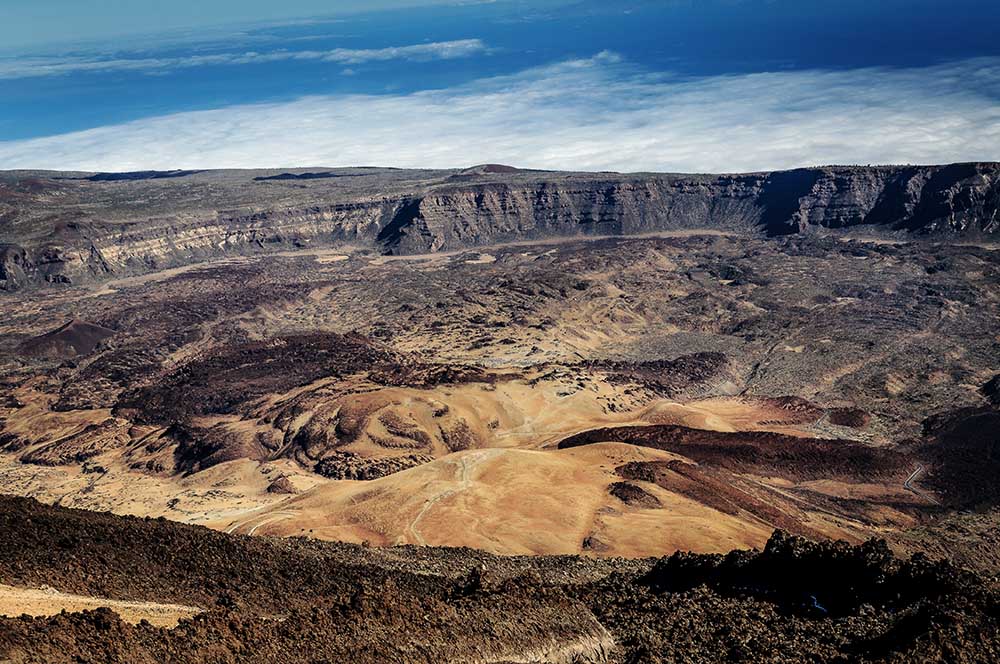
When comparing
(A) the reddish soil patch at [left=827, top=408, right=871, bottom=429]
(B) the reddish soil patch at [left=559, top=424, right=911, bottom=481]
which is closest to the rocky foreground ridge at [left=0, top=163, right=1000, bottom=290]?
(A) the reddish soil patch at [left=827, top=408, right=871, bottom=429]

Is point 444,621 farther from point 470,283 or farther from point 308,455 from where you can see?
point 470,283

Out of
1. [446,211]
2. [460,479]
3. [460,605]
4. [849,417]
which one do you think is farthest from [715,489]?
[446,211]

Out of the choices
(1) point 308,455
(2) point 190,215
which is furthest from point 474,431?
(2) point 190,215

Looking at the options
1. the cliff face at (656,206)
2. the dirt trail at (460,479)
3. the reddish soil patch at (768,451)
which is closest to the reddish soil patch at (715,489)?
the reddish soil patch at (768,451)

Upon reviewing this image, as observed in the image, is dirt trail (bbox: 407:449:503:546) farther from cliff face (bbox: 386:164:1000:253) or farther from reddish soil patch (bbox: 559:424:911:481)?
cliff face (bbox: 386:164:1000:253)

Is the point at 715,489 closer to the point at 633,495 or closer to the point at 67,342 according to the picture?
the point at 633,495
